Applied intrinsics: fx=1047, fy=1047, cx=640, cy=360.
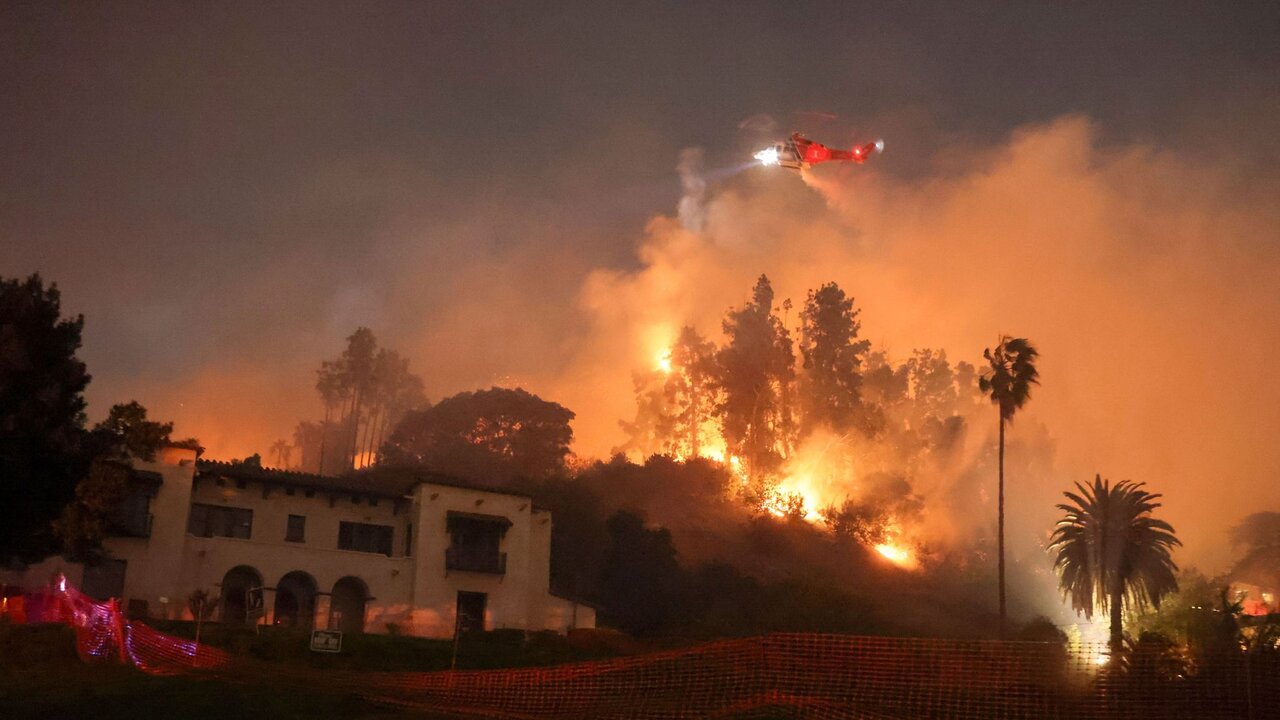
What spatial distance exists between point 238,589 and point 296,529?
3845mm

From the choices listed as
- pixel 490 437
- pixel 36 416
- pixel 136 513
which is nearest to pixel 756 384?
pixel 490 437

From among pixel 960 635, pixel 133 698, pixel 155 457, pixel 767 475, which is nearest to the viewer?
pixel 133 698

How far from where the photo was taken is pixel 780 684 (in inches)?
982

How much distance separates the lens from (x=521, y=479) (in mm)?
77625

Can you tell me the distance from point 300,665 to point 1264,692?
978 inches

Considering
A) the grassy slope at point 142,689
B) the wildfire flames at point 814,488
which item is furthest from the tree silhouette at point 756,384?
the grassy slope at point 142,689

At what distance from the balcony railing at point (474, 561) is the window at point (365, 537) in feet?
9.98

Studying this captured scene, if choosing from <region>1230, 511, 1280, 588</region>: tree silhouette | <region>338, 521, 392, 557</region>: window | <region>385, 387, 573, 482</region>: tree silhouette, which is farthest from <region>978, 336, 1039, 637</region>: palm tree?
<region>1230, 511, 1280, 588</region>: tree silhouette

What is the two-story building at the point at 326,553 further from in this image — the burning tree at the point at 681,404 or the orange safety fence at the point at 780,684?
the burning tree at the point at 681,404

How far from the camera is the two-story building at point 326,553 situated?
40.7 metres

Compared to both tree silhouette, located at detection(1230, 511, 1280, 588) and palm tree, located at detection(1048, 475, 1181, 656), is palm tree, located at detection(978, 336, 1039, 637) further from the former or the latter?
tree silhouette, located at detection(1230, 511, 1280, 588)

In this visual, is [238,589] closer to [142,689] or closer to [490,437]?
[142,689]

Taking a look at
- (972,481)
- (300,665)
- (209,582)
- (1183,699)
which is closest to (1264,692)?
(1183,699)

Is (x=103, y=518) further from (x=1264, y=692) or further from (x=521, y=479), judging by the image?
(x=521, y=479)
